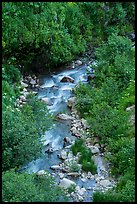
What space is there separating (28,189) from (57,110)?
17.3 ft

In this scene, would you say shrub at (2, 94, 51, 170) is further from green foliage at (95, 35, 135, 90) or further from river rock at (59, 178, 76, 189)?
green foliage at (95, 35, 135, 90)

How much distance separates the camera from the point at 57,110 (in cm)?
1298

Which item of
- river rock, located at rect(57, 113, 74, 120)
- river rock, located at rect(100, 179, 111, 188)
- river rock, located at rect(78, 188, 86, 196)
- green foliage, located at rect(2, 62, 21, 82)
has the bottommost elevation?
river rock, located at rect(78, 188, 86, 196)

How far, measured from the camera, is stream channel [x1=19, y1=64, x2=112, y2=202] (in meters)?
9.90

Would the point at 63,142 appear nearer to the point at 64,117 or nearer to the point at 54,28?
the point at 64,117

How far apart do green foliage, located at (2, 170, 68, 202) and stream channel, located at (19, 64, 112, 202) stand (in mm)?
957

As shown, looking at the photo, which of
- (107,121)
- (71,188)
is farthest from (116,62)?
(71,188)

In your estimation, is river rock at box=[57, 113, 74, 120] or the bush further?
river rock at box=[57, 113, 74, 120]

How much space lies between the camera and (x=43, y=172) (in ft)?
31.5

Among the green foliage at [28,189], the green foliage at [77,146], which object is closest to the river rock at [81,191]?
the green foliage at [28,189]

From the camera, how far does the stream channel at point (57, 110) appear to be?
32.5 ft

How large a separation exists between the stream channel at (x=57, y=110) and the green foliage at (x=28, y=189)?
957mm

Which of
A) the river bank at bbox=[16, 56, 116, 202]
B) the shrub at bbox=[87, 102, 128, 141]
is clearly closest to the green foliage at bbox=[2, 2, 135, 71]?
the river bank at bbox=[16, 56, 116, 202]

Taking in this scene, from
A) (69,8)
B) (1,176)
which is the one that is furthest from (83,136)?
(69,8)
